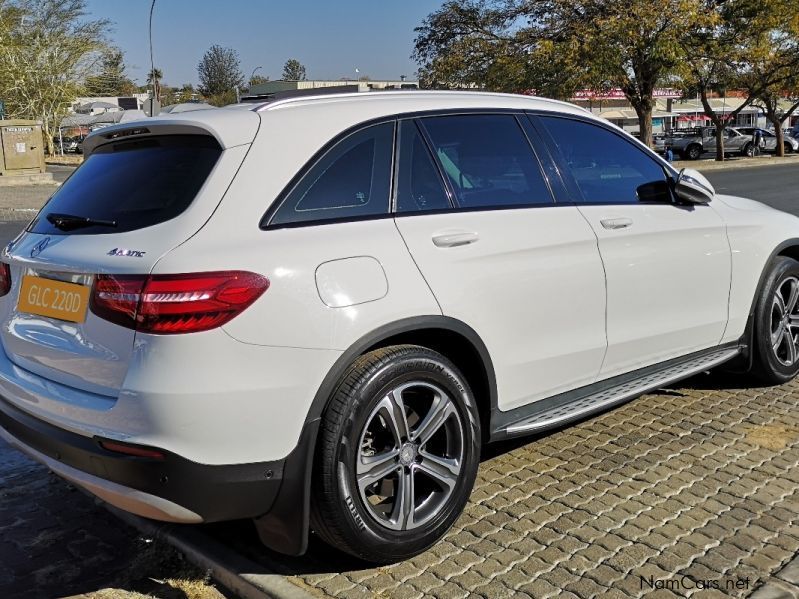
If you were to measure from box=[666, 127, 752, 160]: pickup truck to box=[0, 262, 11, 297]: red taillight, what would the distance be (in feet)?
138

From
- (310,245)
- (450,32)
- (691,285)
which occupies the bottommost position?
(691,285)

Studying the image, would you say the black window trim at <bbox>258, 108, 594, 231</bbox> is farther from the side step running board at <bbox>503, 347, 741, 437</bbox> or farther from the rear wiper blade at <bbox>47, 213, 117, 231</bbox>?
the side step running board at <bbox>503, 347, 741, 437</bbox>

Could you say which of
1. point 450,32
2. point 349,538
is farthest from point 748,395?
point 450,32

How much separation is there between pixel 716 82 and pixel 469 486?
36652 millimetres

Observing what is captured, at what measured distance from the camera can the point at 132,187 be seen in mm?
2982

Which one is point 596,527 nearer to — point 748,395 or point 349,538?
point 349,538

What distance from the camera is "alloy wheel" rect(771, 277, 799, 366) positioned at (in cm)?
490

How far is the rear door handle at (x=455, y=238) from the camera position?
310 centimetres

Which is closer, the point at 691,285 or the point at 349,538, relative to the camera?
the point at 349,538

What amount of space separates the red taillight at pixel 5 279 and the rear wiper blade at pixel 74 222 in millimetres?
285

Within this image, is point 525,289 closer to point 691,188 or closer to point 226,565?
point 691,188

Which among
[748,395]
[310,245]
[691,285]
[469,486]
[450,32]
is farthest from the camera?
[450,32]

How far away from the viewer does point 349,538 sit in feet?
9.30

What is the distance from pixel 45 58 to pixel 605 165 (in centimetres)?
4663
